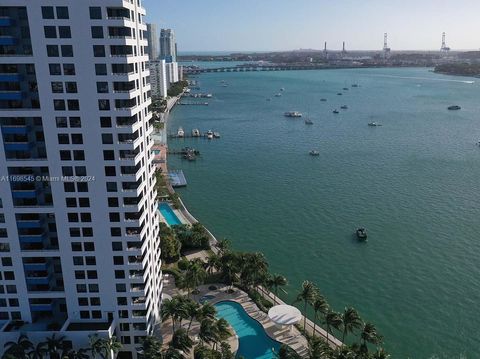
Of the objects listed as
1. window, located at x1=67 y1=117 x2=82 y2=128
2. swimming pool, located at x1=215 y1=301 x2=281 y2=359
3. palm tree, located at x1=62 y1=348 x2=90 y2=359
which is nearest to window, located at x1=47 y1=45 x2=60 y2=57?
window, located at x1=67 y1=117 x2=82 y2=128

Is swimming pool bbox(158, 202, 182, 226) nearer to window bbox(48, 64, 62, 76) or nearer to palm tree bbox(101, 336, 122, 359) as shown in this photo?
palm tree bbox(101, 336, 122, 359)

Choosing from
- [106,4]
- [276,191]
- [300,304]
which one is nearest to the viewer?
[106,4]

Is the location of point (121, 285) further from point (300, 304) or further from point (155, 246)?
point (300, 304)

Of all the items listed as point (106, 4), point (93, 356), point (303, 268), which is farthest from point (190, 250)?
point (106, 4)

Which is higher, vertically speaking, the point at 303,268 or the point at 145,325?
the point at 145,325

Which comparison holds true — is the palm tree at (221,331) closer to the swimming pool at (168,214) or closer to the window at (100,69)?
the window at (100,69)
